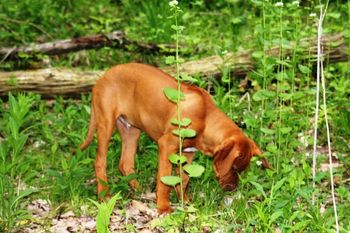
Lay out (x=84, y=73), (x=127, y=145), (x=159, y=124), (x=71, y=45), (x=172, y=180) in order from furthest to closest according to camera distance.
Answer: (x=71, y=45)
(x=84, y=73)
(x=127, y=145)
(x=159, y=124)
(x=172, y=180)

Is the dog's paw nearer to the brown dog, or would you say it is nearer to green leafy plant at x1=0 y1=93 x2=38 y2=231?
the brown dog

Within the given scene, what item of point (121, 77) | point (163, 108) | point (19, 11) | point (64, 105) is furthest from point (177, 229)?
point (19, 11)

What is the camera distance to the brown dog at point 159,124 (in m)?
5.47

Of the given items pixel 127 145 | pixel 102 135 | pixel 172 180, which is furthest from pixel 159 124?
pixel 172 180

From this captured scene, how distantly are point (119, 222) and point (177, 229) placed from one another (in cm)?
52

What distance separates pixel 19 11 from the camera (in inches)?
376

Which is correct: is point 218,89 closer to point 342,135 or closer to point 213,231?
point 342,135

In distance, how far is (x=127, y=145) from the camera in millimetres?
6395

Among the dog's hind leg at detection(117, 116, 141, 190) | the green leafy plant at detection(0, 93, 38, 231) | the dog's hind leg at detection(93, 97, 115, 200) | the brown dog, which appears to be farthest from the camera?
the dog's hind leg at detection(117, 116, 141, 190)

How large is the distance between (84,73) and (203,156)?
2005mm

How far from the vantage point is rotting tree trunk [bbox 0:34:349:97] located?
24.8ft

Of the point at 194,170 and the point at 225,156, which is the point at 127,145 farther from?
the point at 194,170

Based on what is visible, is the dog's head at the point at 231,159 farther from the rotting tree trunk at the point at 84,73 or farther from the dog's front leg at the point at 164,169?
the rotting tree trunk at the point at 84,73

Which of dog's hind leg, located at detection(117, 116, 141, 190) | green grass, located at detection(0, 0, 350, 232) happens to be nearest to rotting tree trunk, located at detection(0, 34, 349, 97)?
green grass, located at detection(0, 0, 350, 232)
